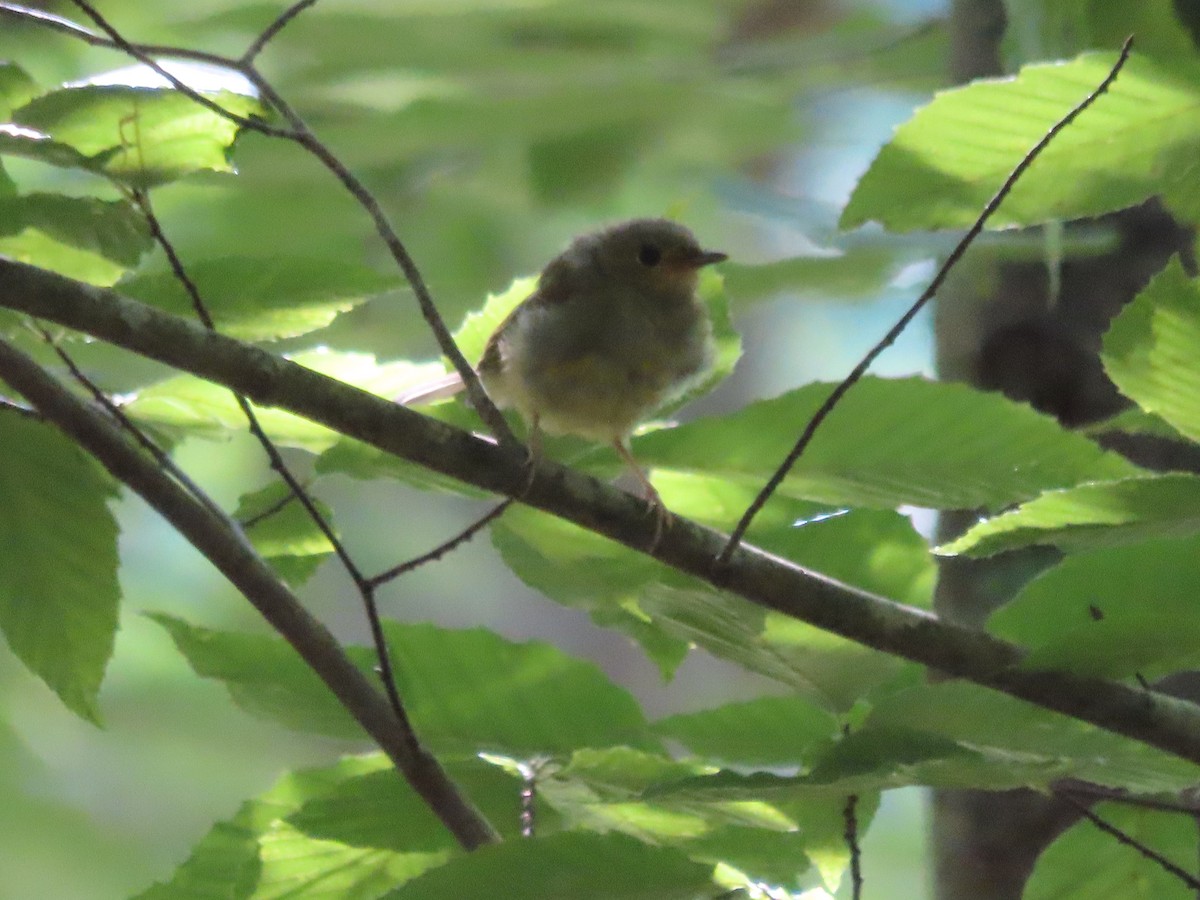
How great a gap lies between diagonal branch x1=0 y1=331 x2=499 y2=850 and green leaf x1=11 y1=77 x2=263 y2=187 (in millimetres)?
255

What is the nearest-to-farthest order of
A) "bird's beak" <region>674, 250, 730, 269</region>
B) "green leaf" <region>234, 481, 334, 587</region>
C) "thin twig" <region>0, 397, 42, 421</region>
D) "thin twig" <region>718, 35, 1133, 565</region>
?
"thin twig" <region>718, 35, 1133, 565</region>, "thin twig" <region>0, 397, 42, 421</region>, "green leaf" <region>234, 481, 334, 587</region>, "bird's beak" <region>674, 250, 730, 269</region>

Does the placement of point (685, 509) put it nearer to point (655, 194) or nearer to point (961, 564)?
point (961, 564)

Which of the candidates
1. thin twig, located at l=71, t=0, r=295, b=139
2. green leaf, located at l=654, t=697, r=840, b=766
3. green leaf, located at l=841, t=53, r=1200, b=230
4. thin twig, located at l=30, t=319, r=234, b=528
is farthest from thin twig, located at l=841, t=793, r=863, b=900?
thin twig, located at l=71, t=0, r=295, b=139

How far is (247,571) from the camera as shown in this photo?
1.58 meters

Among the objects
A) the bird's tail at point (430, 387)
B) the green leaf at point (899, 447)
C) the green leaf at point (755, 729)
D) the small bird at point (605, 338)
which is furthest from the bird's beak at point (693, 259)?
the green leaf at point (755, 729)

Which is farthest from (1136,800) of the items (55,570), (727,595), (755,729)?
(55,570)

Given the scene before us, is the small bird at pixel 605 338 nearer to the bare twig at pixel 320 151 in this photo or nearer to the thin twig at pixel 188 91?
the bare twig at pixel 320 151

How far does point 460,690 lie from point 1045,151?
90cm

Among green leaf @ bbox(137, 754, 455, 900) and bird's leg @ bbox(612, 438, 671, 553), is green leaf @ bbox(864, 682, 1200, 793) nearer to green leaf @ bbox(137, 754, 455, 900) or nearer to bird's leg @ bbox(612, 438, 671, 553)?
bird's leg @ bbox(612, 438, 671, 553)

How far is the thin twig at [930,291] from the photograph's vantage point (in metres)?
1.30

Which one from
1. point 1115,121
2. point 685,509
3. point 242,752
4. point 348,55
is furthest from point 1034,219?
point 242,752

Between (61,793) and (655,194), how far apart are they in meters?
2.54

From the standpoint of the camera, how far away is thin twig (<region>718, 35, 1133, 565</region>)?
1.30 m

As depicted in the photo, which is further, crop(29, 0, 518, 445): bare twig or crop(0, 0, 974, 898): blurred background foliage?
crop(0, 0, 974, 898): blurred background foliage
